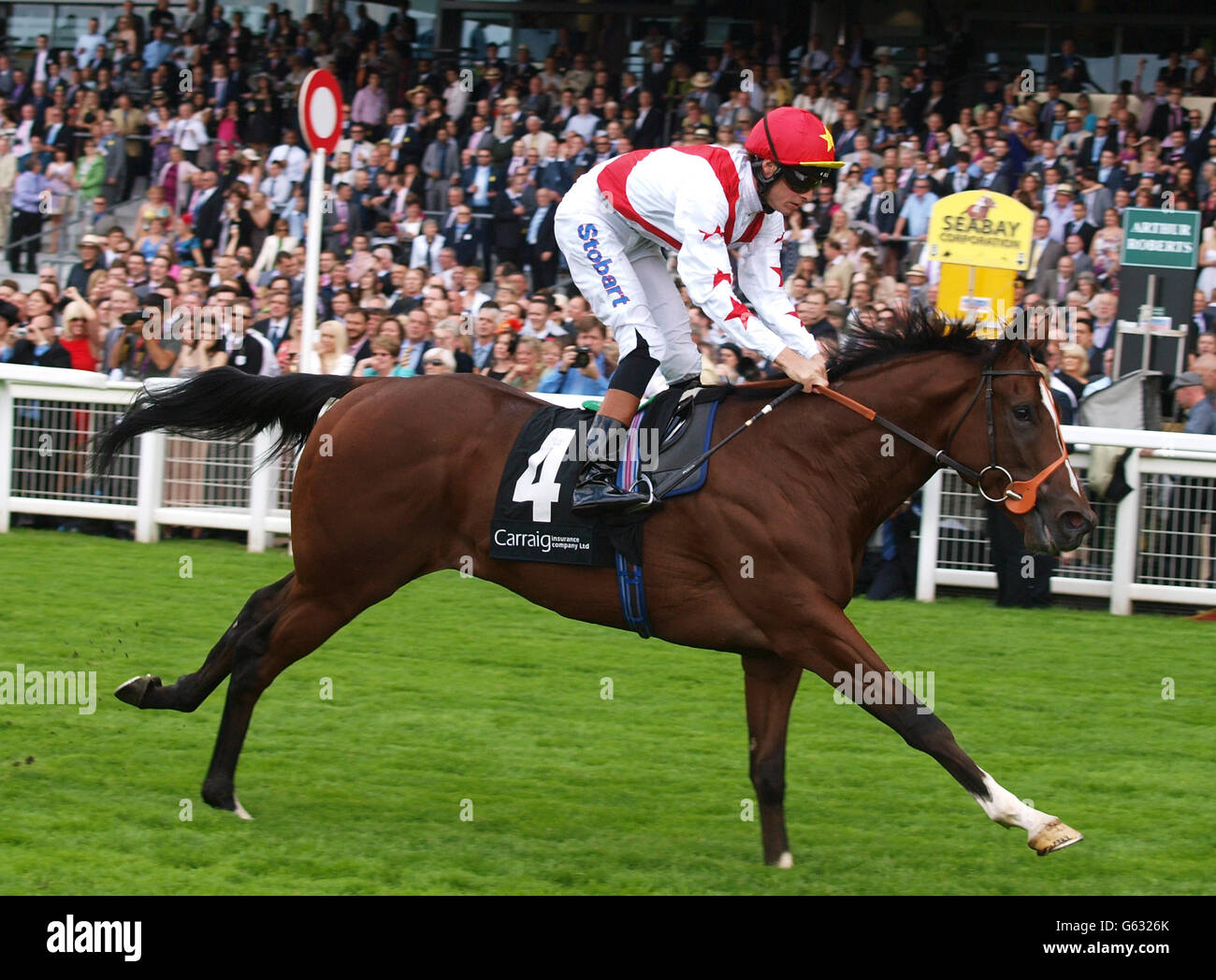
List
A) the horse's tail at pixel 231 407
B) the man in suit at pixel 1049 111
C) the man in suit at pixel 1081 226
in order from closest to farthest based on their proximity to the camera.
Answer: the horse's tail at pixel 231 407 → the man in suit at pixel 1081 226 → the man in suit at pixel 1049 111

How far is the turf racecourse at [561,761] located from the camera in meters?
4.20

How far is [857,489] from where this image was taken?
442 cm

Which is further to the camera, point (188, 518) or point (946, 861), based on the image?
point (188, 518)

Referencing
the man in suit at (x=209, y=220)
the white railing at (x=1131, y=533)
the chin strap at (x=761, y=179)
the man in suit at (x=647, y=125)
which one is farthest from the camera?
the man in suit at (x=647, y=125)

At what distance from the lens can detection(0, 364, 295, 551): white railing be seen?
9477 millimetres

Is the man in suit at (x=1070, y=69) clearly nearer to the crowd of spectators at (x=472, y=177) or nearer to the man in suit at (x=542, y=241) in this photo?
the crowd of spectators at (x=472, y=177)

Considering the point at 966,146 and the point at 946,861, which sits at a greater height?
the point at 966,146

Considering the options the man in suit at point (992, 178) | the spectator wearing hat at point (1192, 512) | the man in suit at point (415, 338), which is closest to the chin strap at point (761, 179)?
the spectator wearing hat at point (1192, 512)

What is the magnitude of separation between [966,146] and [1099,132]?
41.4 inches

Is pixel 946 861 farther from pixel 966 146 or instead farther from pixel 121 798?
pixel 966 146

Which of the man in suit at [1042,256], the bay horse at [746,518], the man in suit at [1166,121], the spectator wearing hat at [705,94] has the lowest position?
the bay horse at [746,518]

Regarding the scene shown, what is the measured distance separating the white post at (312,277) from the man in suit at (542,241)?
329cm

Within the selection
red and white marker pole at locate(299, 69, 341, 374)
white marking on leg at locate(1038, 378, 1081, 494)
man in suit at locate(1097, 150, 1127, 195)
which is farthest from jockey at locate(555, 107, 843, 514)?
man in suit at locate(1097, 150, 1127, 195)

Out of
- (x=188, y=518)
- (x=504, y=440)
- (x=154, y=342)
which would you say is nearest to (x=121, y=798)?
(x=504, y=440)
